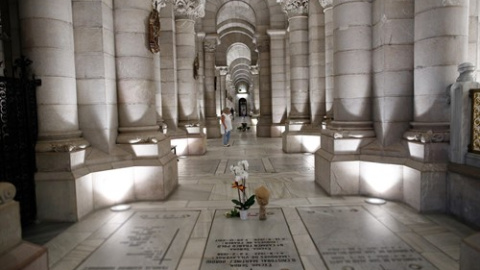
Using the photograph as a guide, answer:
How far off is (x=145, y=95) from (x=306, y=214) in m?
4.20

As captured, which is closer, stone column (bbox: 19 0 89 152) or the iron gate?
the iron gate

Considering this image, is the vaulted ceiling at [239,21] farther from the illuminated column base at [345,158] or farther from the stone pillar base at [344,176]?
the stone pillar base at [344,176]

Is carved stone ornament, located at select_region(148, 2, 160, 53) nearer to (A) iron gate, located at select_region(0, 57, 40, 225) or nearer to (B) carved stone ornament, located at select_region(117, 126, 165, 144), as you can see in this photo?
(B) carved stone ornament, located at select_region(117, 126, 165, 144)

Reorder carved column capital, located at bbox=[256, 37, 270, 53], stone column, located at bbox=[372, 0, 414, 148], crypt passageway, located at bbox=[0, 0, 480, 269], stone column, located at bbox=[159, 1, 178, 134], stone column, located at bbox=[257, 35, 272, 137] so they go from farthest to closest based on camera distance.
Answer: carved column capital, located at bbox=[256, 37, 270, 53] < stone column, located at bbox=[257, 35, 272, 137] < stone column, located at bbox=[159, 1, 178, 134] < stone column, located at bbox=[372, 0, 414, 148] < crypt passageway, located at bbox=[0, 0, 480, 269]

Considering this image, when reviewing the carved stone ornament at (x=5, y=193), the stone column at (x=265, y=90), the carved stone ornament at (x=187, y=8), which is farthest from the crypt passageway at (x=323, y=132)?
the stone column at (x=265, y=90)

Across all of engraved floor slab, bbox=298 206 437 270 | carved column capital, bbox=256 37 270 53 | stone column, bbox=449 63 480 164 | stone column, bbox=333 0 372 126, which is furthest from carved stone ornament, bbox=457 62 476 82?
carved column capital, bbox=256 37 270 53

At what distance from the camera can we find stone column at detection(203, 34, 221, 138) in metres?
21.5

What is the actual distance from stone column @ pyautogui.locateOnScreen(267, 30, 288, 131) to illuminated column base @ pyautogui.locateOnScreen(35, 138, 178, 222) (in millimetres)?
11653

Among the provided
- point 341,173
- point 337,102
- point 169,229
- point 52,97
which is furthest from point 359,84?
point 52,97

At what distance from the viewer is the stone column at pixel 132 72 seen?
A: 7.32 metres

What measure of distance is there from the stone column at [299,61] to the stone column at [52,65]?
31.6ft

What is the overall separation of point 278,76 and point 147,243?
15.6 metres

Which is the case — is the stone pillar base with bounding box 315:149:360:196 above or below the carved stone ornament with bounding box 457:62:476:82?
below

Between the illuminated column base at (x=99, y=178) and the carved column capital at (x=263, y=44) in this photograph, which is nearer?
the illuminated column base at (x=99, y=178)
